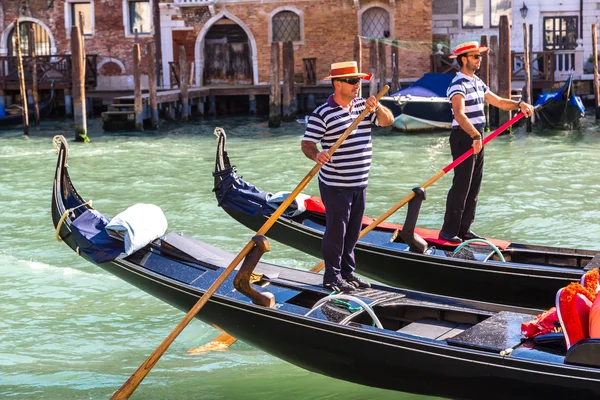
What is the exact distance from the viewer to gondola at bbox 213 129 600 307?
3279 millimetres

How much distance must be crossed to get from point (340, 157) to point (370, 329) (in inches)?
23.7

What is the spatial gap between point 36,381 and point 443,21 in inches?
445

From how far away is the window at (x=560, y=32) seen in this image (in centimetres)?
1345

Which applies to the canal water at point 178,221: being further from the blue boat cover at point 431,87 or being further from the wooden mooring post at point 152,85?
the blue boat cover at point 431,87

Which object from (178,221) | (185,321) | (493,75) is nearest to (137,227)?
(185,321)

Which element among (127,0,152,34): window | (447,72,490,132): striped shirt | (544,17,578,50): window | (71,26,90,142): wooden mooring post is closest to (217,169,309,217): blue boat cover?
(447,72,490,132): striped shirt

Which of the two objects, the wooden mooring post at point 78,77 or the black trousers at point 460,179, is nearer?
the black trousers at point 460,179

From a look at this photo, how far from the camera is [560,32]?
1351 cm

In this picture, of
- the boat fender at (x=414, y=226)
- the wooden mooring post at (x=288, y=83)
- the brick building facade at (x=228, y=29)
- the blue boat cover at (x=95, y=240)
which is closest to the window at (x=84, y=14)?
the brick building facade at (x=228, y=29)

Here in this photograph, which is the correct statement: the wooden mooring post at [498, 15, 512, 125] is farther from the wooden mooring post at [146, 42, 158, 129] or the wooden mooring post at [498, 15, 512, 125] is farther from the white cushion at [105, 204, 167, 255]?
the white cushion at [105, 204, 167, 255]

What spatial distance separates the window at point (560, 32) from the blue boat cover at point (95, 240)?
11.0 m

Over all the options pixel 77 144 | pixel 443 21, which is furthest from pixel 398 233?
pixel 443 21

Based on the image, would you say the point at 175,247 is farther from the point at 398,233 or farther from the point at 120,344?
the point at 398,233

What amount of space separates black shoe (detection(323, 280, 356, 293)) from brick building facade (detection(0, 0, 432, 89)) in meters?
10.5
